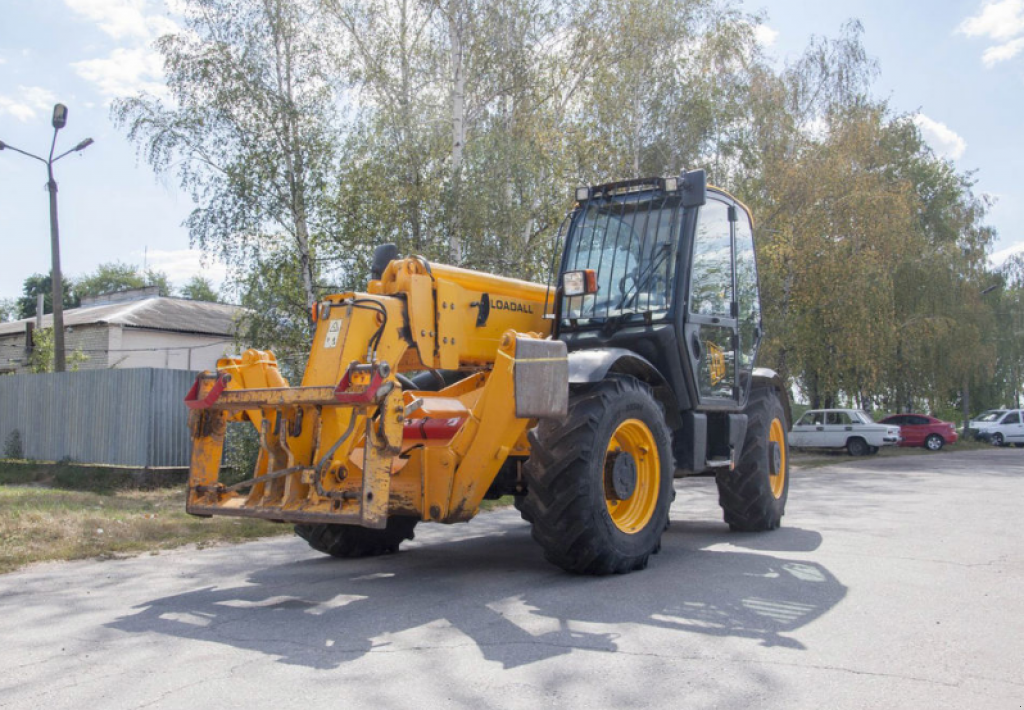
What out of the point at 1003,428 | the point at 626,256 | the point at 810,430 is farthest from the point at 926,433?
the point at 626,256

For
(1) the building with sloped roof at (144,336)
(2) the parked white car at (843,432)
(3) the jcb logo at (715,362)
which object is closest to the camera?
(3) the jcb logo at (715,362)

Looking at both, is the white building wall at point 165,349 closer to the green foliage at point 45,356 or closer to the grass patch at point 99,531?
the green foliage at point 45,356

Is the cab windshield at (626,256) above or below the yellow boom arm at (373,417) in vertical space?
above

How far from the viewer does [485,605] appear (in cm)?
577

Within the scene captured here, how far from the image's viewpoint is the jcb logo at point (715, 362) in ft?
28.4

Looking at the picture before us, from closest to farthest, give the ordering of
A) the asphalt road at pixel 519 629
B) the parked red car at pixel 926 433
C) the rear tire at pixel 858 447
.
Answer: the asphalt road at pixel 519 629
the rear tire at pixel 858 447
the parked red car at pixel 926 433

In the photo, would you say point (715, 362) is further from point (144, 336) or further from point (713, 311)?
point (144, 336)

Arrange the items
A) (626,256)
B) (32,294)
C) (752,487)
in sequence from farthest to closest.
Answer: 1. (32,294)
2. (752,487)
3. (626,256)

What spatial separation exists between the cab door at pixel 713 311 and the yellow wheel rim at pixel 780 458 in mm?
1141

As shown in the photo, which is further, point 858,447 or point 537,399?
point 858,447

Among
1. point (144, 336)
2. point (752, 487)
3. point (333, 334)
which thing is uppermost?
point (144, 336)

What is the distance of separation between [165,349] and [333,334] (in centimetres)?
3331

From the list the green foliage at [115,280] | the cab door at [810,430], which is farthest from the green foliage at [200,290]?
the cab door at [810,430]

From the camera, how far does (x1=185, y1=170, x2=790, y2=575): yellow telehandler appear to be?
6.14 meters
